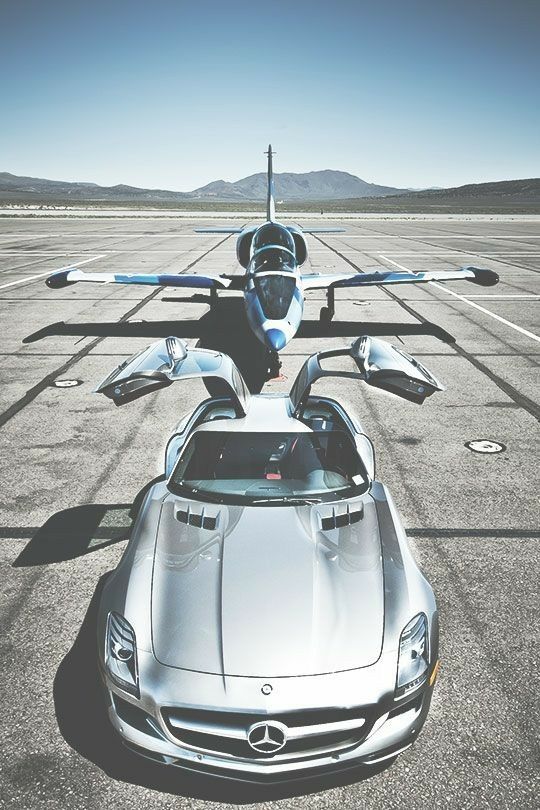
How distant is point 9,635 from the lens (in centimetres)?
464

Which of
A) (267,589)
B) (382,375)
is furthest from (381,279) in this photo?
(267,589)

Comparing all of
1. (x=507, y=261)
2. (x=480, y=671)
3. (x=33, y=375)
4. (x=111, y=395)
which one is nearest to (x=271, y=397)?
(x=111, y=395)

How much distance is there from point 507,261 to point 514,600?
29.0 meters

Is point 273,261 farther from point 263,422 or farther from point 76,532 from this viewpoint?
point 76,532

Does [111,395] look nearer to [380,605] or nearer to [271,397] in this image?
[271,397]

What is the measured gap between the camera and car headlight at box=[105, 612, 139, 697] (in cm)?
327

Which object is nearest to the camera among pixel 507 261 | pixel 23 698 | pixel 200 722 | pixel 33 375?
pixel 200 722

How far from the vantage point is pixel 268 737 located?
Answer: 303 cm

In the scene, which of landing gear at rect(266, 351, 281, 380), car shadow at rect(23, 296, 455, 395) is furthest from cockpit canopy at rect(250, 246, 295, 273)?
landing gear at rect(266, 351, 281, 380)

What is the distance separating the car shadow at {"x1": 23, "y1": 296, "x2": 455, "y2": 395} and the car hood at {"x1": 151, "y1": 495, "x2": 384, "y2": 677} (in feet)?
29.6

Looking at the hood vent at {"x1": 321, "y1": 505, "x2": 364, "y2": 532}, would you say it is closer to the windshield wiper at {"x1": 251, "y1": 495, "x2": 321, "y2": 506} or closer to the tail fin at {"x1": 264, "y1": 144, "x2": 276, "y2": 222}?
the windshield wiper at {"x1": 251, "y1": 495, "x2": 321, "y2": 506}

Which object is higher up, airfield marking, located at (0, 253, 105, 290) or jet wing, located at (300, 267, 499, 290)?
jet wing, located at (300, 267, 499, 290)

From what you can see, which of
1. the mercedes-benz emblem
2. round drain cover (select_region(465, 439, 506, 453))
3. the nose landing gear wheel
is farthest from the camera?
the nose landing gear wheel

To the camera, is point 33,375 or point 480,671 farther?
point 33,375
